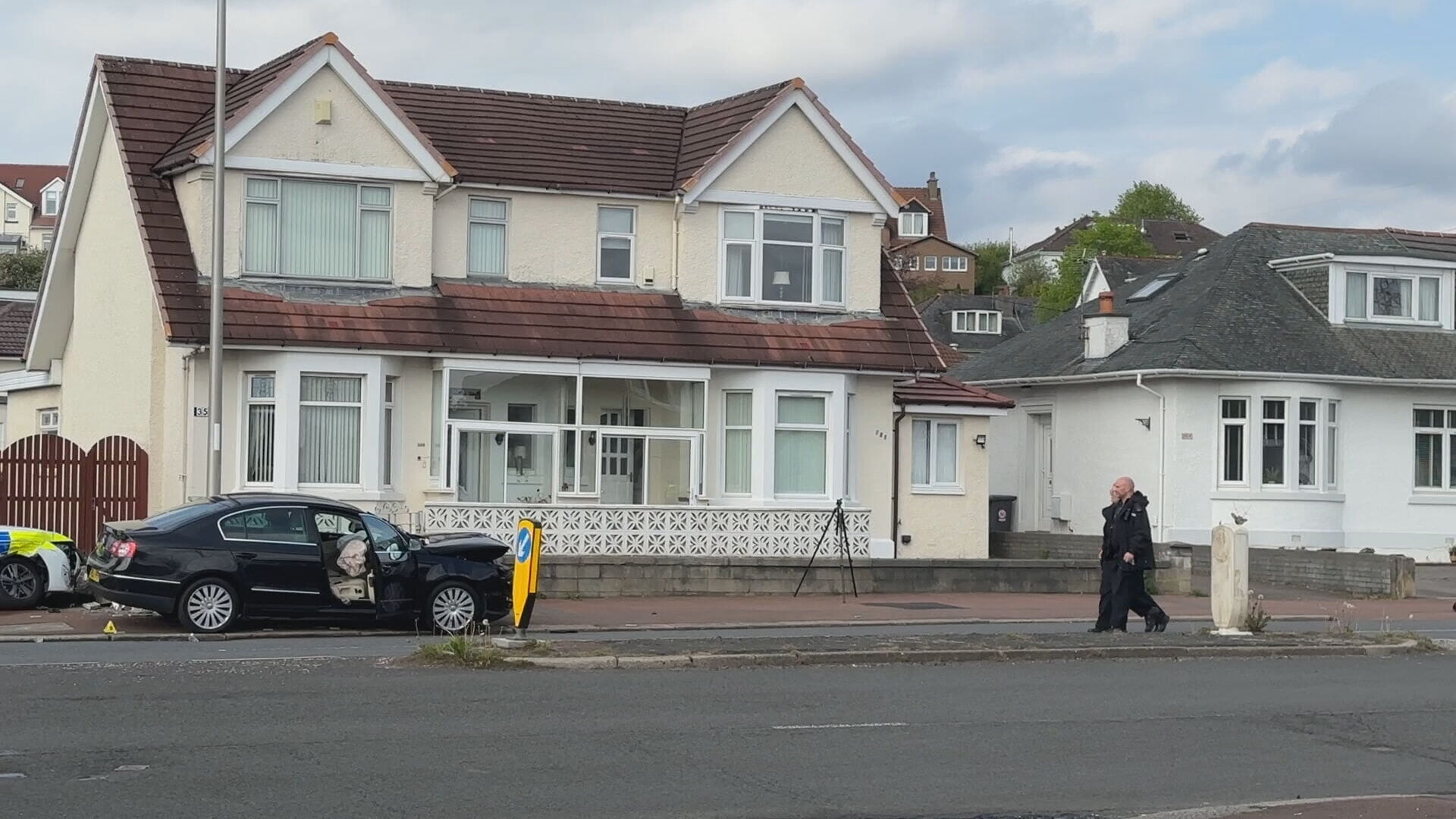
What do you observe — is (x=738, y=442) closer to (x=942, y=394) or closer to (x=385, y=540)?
(x=942, y=394)

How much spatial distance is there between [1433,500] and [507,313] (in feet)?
63.8

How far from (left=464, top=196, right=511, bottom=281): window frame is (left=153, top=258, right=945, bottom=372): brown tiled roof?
27cm

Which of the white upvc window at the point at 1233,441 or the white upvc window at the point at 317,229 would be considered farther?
the white upvc window at the point at 1233,441

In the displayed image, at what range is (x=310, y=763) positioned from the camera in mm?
10625

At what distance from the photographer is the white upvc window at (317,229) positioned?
89.5 ft

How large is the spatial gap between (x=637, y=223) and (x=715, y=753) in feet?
64.3

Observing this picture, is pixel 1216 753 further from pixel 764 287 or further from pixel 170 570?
pixel 764 287

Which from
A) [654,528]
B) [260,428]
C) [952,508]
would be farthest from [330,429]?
[952,508]

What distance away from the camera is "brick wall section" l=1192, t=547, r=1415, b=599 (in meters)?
29.9

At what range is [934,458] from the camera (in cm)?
3278

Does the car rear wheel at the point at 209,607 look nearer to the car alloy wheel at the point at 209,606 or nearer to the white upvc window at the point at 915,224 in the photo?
the car alloy wheel at the point at 209,606

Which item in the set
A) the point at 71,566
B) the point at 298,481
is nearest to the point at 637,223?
the point at 298,481

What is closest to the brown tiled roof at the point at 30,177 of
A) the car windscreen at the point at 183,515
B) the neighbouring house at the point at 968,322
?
the neighbouring house at the point at 968,322

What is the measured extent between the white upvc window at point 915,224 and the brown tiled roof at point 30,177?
60.0m
